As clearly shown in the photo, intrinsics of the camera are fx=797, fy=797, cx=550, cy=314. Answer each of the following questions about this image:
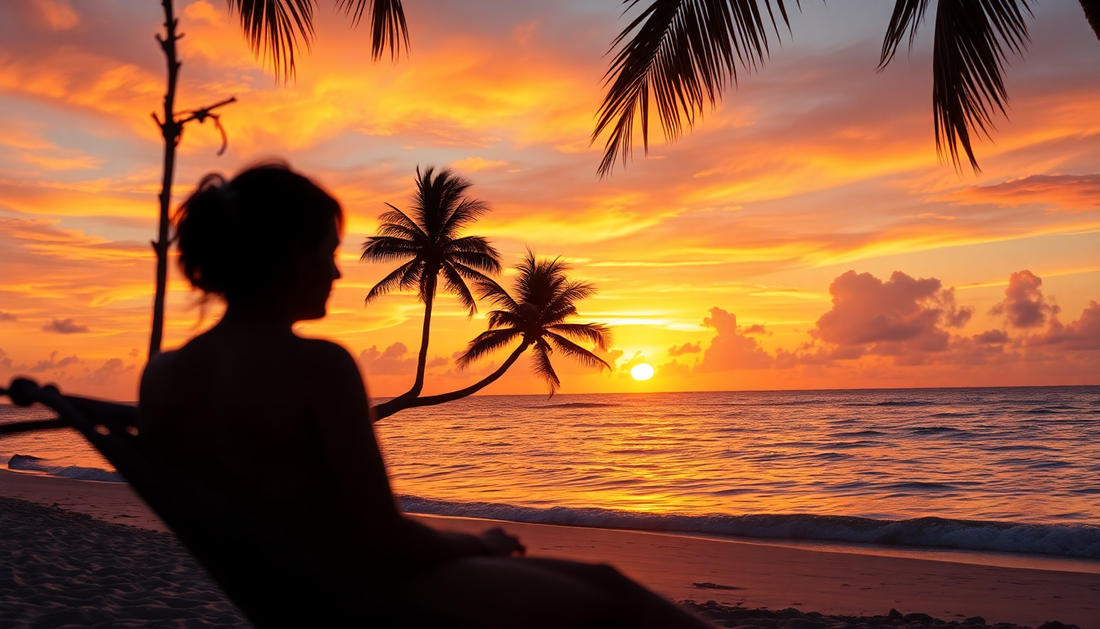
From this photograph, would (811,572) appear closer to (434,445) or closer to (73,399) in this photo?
(73,399)

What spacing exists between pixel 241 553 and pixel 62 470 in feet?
77.6

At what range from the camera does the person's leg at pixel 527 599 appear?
1.10 metres

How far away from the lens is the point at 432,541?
1.13 metres

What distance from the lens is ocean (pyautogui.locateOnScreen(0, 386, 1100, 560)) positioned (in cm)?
1234

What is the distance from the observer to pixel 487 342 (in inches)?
901

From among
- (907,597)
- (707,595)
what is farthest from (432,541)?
(907,597)

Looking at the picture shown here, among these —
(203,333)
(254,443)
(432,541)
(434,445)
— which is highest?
(203,333)

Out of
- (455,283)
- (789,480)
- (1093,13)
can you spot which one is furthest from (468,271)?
(1093,13)

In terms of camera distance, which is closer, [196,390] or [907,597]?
[196,390]

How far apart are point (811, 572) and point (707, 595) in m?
1.95

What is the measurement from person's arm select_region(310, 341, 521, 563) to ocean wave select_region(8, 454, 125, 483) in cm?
2052

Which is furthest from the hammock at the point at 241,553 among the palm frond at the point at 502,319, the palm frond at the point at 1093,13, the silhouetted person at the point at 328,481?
the palm frond at the point at 502,319

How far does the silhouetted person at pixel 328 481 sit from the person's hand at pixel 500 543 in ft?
0.22

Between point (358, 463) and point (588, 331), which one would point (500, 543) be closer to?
point (358, 463)
